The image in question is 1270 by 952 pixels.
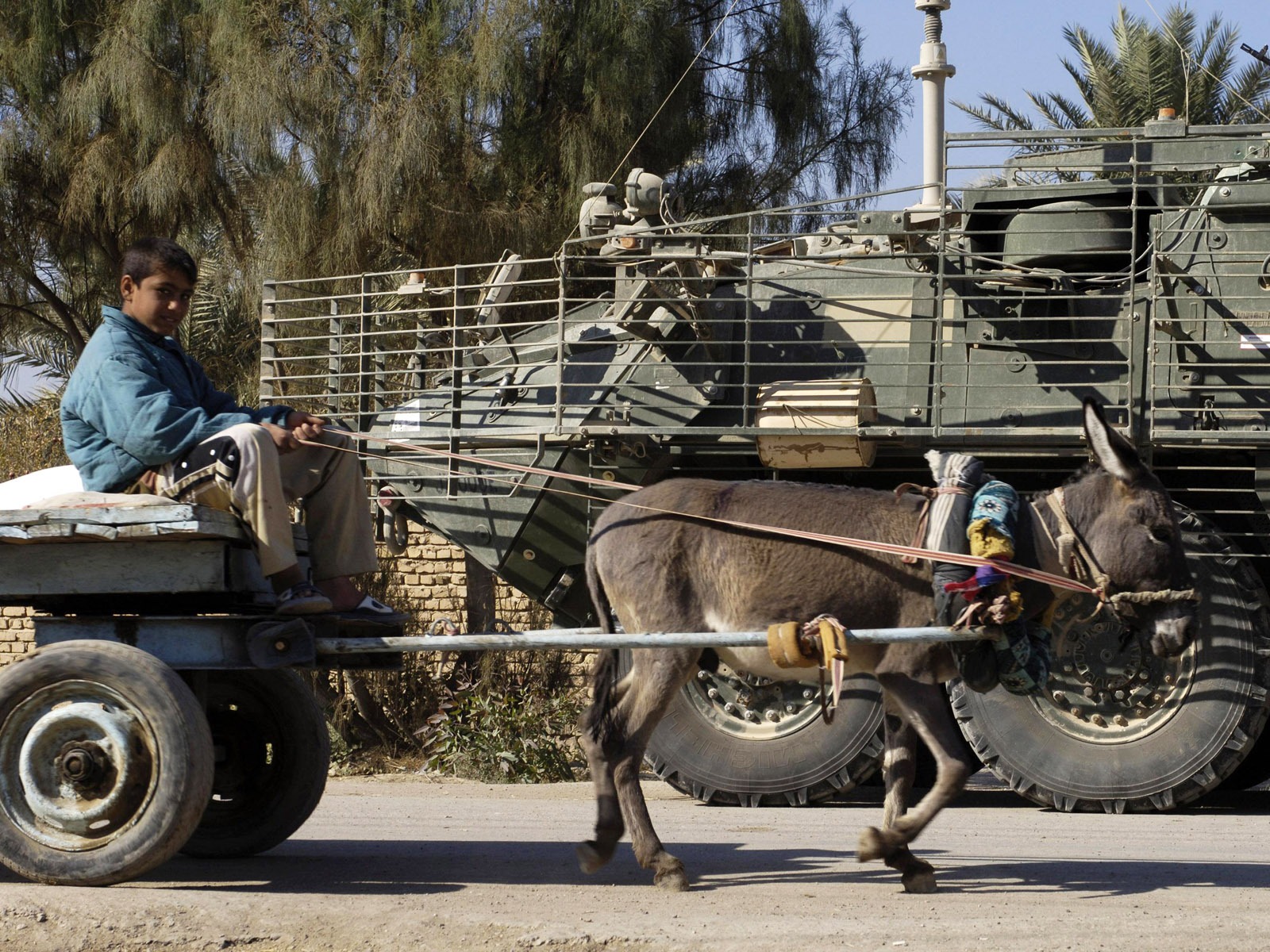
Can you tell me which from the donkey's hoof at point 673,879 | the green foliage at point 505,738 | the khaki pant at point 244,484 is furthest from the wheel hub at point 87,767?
the green foliage at point 505,738

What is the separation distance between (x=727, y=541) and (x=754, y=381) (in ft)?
11.3

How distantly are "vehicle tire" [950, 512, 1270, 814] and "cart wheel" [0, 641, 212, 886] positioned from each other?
4815 millimetres

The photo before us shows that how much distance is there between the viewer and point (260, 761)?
768 centimetres

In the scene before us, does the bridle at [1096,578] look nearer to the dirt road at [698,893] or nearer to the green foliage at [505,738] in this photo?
the dirt road at [698,893]

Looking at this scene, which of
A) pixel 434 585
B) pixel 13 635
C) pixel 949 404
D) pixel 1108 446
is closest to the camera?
pixel 1108 446

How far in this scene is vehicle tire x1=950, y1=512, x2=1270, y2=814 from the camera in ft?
30.6

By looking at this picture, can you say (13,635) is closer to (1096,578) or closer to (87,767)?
(87,767)

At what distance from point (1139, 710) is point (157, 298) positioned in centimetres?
582

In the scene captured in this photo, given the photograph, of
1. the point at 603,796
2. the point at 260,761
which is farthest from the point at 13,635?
the point at 603,796

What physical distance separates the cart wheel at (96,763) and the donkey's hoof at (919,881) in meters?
2.73

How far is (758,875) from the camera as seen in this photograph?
7.13 meters

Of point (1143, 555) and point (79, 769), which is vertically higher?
point (1143, 555)

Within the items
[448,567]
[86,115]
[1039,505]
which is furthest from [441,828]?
[86,115]

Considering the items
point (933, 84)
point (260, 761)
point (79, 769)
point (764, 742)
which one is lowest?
point (764, 742)
